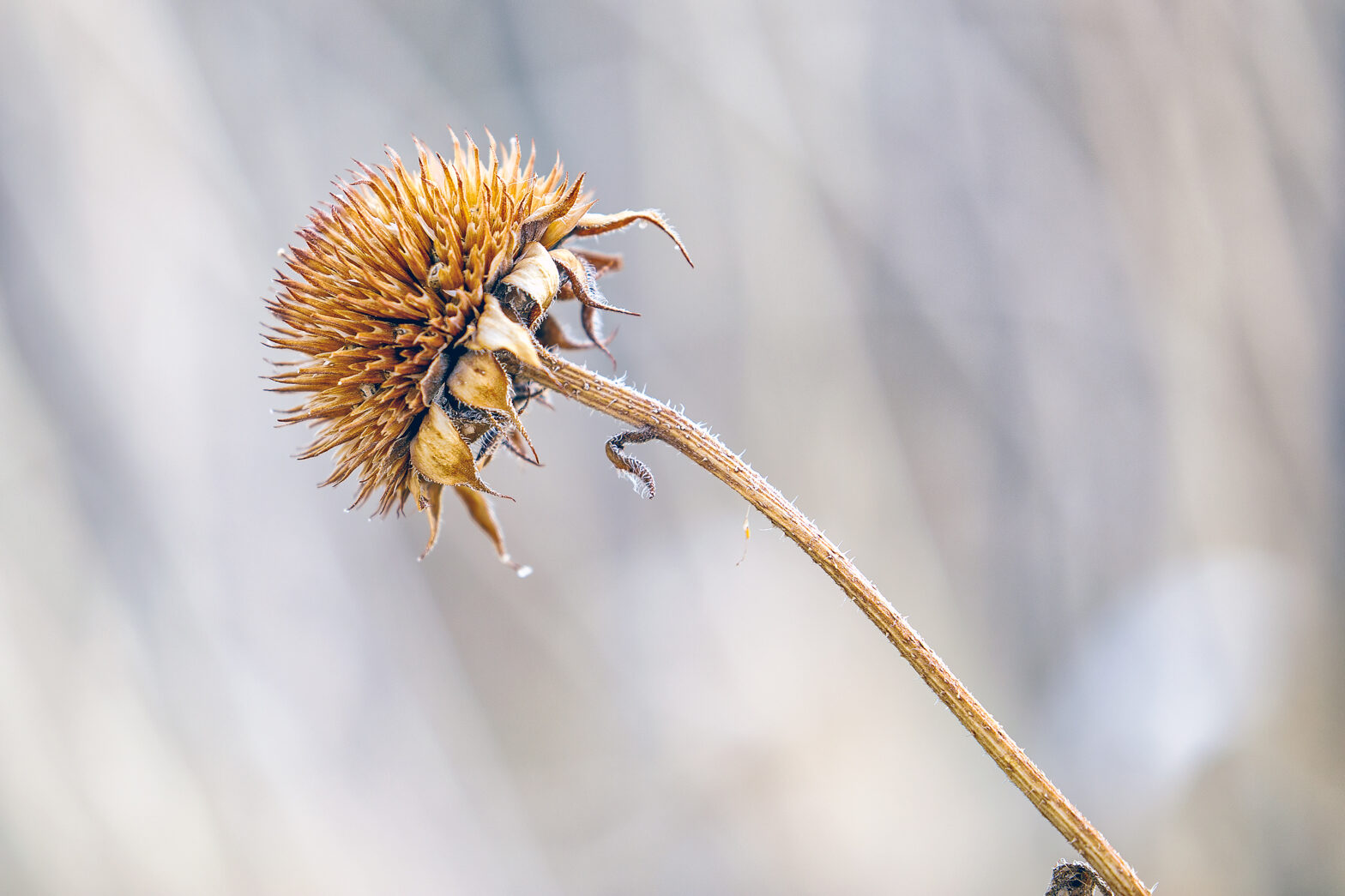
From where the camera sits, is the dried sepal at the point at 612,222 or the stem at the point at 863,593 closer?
the stem at the point at 863,593

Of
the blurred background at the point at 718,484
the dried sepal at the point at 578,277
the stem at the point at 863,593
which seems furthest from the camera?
the blurred background at the point at 718,484

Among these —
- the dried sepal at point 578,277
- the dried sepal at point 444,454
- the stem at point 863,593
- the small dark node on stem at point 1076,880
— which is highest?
the dried sepal at point 578,277

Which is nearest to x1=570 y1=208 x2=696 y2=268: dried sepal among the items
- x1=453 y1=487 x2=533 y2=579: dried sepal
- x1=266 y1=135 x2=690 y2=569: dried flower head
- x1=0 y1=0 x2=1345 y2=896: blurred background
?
x1=266 y1=135 x2=690 y2=569: dried flower head

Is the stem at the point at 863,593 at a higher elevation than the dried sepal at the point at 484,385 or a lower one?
lower

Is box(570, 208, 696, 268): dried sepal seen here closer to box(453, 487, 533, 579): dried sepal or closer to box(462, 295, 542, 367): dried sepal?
box(462, 295, 542, 367): dried sepal

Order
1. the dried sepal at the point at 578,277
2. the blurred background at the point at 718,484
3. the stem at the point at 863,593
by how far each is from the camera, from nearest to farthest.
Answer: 1. the stem at the point at 863,593
2. the dried sepal at the point at 578,277
3. the blurred background at the point at 718,484

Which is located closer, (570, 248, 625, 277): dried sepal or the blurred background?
(570, 248, 625, 277): dried sepal

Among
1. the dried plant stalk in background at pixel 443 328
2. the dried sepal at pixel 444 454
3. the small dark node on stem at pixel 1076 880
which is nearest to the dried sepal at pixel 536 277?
the dried plant stalk in background at pixel 443 328

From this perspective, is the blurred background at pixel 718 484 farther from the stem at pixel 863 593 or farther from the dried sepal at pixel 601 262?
the stem at pixel 863 593
